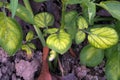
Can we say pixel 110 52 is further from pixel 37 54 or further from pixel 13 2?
pixel 13 2

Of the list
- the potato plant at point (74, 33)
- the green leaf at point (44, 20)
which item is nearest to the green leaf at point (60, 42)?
the potato plant at point (74, 33)

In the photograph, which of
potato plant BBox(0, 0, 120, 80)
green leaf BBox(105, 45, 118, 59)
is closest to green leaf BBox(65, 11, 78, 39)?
potato plant BBox(0, 0, 120, 80)

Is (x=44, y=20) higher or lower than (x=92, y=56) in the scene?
higher

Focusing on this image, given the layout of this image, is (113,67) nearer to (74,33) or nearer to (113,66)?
(113,66)

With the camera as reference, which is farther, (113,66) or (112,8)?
(113,66)

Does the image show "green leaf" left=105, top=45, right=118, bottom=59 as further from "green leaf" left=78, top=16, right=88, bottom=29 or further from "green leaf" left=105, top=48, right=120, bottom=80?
"green leaf" left=78, top=16, right=88, bottom=29

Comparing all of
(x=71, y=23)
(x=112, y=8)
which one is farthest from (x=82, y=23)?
(x=112, y=8)
